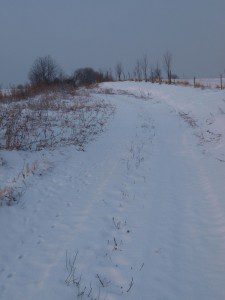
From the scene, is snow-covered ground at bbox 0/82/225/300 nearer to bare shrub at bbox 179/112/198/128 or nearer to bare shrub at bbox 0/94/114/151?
bare shrub at bbox 0/94/114/151

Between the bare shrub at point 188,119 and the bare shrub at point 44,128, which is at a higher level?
the bare shrub at point 44,128

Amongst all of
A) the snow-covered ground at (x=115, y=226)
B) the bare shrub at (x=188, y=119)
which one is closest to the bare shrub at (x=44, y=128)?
the snow-covered ground at (x=115, y=226)

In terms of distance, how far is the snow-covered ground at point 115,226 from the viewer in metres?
4.37

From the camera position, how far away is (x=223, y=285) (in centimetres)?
438

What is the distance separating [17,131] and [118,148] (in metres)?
3.14

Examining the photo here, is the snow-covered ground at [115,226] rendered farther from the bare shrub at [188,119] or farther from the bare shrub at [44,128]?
the bare shrub at [188,119]

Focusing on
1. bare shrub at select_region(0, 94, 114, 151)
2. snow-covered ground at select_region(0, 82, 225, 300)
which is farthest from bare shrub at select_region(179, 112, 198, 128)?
snow-covered ground at select_region(0, 82, 225, 300)

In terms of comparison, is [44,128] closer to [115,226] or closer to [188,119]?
[115,226]

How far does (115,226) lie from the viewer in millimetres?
5836

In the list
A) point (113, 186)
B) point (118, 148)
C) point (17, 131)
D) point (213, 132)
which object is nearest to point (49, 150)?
point (17, 131)

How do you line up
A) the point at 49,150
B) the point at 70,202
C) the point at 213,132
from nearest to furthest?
1. the point at 70,202
2. the point at 49,150
3. the point at 213,132

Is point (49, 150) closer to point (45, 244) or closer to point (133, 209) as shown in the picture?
point (133, 209)

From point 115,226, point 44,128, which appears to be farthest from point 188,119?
point 115,226

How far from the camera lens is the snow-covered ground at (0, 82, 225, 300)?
172 inches
